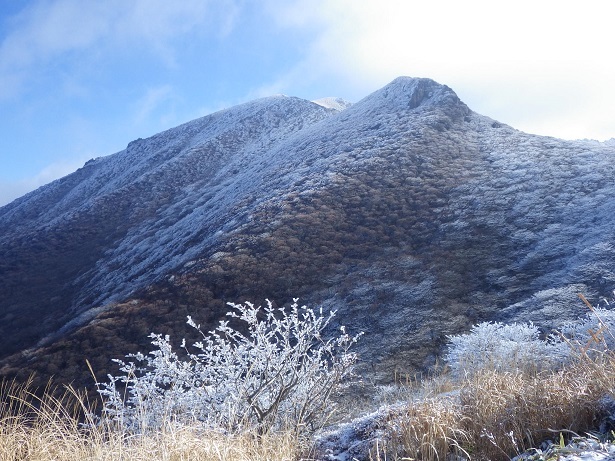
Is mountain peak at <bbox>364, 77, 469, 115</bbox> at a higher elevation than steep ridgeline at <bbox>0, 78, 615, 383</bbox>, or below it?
higher

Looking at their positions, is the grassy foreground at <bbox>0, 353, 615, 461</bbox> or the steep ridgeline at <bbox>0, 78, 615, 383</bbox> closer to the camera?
the grassy foreground at <bbox>0, 353, 615, 461</bbox>

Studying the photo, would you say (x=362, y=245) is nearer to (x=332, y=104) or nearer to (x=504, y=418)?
(x=504, y=418)

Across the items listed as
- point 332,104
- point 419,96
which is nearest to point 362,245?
point 419,96

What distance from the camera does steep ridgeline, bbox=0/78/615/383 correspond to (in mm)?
16969

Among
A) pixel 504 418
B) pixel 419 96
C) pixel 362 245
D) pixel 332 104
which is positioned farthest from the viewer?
pixel 332 104

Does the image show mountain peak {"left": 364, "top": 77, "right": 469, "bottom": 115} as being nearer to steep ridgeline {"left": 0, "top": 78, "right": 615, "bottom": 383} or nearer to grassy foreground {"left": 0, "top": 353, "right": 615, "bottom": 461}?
steep ridgeline {"left": 0, "top": 78, "right": 615, "bottom": 383}

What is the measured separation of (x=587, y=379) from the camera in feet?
14.3

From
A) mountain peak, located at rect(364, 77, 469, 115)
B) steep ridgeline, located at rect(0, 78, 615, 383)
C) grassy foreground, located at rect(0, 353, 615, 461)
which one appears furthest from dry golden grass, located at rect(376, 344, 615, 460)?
mountain peak, located at rect(364, 77, 469, 115)

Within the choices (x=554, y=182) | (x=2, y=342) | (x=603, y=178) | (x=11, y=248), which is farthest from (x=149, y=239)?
(x=603, y=178)

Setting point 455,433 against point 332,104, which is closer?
point 455,433

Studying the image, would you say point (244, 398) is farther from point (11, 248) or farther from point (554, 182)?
point (11, 248)

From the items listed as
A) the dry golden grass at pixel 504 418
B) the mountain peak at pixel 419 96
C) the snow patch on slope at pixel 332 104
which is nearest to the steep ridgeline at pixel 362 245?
the mountain peak at pixel 419 96

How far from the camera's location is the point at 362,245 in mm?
22453

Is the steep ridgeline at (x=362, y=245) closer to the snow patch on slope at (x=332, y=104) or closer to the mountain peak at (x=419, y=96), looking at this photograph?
the mountain peak at (x=419, y=96)
